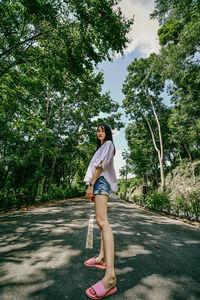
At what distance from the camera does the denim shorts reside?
6.25 ft

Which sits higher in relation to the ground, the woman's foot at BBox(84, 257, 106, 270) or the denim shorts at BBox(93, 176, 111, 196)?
the denim shorts at BBox(93, 176, 111, 196)

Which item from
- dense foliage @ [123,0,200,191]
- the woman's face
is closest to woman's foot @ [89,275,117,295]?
the woman's face

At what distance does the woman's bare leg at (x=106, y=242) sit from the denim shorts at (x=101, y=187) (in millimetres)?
55

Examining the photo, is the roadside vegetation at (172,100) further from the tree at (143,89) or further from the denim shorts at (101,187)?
the denim shorts at (101,187)

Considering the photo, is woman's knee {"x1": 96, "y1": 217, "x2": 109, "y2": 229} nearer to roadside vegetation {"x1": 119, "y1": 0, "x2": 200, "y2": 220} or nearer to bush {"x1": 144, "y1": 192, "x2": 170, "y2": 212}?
roadside vegetation {"x1": 119, "y1": 0, "x2": 200, "y2": 220}

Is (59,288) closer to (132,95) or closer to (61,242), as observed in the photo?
(61,242)

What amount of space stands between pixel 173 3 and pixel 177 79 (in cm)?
566

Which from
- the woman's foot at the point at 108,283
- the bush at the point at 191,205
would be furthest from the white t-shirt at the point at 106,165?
the bush at the point at 191,205

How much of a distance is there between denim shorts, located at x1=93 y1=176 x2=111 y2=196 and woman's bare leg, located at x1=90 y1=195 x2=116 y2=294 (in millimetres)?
55

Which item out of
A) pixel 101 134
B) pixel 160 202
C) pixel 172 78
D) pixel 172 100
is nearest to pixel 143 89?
pixel 172 100

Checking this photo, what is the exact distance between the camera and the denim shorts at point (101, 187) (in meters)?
1.91

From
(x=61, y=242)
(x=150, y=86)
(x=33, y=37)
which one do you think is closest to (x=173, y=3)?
(x=150, y=86)

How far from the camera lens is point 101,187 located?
1.93 metres

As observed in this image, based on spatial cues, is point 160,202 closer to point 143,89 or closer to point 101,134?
point 101,134
